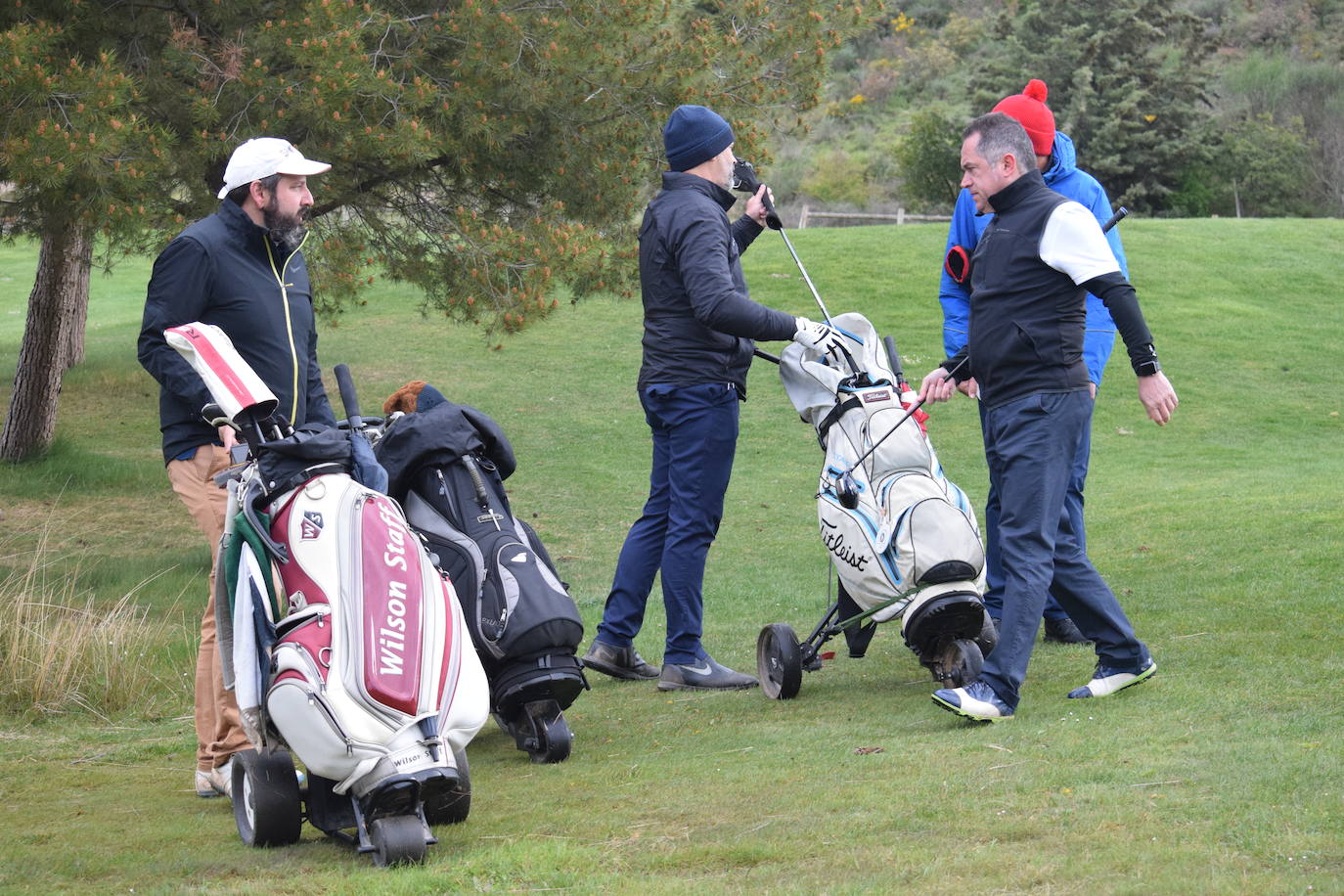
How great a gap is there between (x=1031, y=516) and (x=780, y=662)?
1280mm

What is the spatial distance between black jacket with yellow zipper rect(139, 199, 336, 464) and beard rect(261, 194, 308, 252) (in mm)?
48

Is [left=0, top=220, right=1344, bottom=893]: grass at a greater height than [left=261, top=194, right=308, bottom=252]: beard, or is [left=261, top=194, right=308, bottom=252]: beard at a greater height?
[left=261, top=194, right=308, bottom=252]: beard

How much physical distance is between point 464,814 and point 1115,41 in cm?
4092

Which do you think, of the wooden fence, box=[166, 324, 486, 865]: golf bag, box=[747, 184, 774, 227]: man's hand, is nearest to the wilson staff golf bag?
box=[747, 184, 774, 227]: man's hand

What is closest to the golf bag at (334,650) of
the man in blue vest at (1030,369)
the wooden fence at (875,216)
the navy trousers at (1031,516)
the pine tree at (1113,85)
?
the man in blue vest at (1030,369)

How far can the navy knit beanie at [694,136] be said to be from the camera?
6223mm

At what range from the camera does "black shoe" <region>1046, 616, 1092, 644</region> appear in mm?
6652

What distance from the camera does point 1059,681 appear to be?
5805mm

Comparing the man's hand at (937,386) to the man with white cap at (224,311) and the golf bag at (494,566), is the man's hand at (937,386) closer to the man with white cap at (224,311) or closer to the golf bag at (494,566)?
the golf bag at (494,566)

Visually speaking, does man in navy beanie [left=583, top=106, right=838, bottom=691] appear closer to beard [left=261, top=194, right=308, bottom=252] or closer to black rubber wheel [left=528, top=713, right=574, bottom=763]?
black rubber wheel [left=528, top=713, right=574, bottom=763]

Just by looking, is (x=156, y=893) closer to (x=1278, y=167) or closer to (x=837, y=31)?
(x=837, y=31)

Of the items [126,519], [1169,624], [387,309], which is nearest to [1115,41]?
[387,309]

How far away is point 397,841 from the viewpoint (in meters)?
3.86

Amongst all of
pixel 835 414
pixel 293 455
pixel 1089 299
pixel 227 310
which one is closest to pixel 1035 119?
pixel 1089 299
